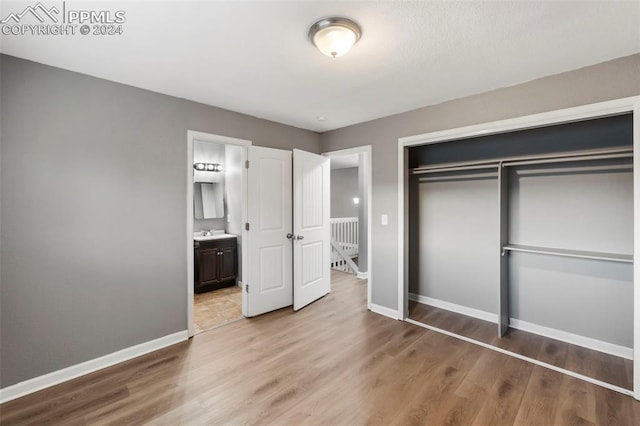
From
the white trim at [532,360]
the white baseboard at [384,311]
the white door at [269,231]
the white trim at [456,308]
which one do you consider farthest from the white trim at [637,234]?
the white door at [269,231]

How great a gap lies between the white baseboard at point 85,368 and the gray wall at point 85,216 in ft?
0.17

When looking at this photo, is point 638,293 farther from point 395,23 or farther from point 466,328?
point 395,23

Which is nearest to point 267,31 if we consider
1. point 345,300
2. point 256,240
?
point 256,240

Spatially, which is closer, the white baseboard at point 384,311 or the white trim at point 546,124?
the white trim at point 546,124

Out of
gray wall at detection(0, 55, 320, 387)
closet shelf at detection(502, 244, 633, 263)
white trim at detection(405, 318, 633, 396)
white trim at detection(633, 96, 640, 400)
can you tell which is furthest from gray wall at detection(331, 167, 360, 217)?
white trim at detection(633, 96, 640, 400)

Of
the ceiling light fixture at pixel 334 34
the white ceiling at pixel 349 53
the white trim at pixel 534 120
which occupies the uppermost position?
the white ceiling at pixel 349 53

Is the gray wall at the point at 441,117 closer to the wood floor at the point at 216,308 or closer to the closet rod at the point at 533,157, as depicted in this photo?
the closet rod at the point at 533,157

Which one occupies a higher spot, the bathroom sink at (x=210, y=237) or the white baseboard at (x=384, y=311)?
the bathroom sink at (x=210, y=237)

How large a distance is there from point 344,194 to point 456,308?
5466mm

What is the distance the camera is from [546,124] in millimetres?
2535

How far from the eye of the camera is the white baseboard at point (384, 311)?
356cm

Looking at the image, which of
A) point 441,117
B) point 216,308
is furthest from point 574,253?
point 216,308

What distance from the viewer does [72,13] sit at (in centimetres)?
169

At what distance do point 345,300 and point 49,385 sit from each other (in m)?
3.16
